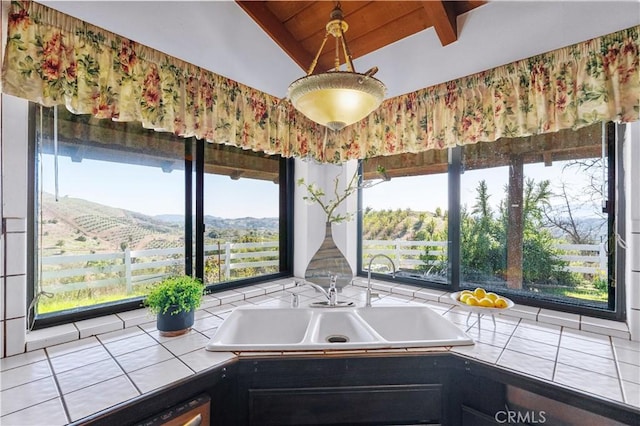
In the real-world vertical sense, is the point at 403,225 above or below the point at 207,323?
above

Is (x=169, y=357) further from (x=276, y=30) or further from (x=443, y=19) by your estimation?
(x=443, y=19)

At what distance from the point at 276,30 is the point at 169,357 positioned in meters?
1.61

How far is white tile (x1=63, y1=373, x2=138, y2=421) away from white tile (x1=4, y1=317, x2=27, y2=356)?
1.63 ft

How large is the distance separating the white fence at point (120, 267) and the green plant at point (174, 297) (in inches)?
15.2

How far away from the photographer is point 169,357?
3.47 feet

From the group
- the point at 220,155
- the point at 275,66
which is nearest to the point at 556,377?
the point at 275,66

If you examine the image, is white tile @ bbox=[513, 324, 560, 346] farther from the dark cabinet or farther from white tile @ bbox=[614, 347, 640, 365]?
the dark cabinet

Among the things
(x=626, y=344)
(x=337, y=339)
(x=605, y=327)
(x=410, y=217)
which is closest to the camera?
(x=626, y=344)

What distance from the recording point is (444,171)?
6.57 ft

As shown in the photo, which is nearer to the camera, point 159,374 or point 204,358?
point 159,374

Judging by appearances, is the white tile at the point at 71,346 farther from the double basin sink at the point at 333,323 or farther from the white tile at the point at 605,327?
the white tile at the point at 605,327

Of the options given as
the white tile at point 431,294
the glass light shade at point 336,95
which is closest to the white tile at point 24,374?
the glass light shade at point 336,95

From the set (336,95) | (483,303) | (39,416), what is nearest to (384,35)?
(336,95)

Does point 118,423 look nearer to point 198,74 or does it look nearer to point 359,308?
point 359,308
